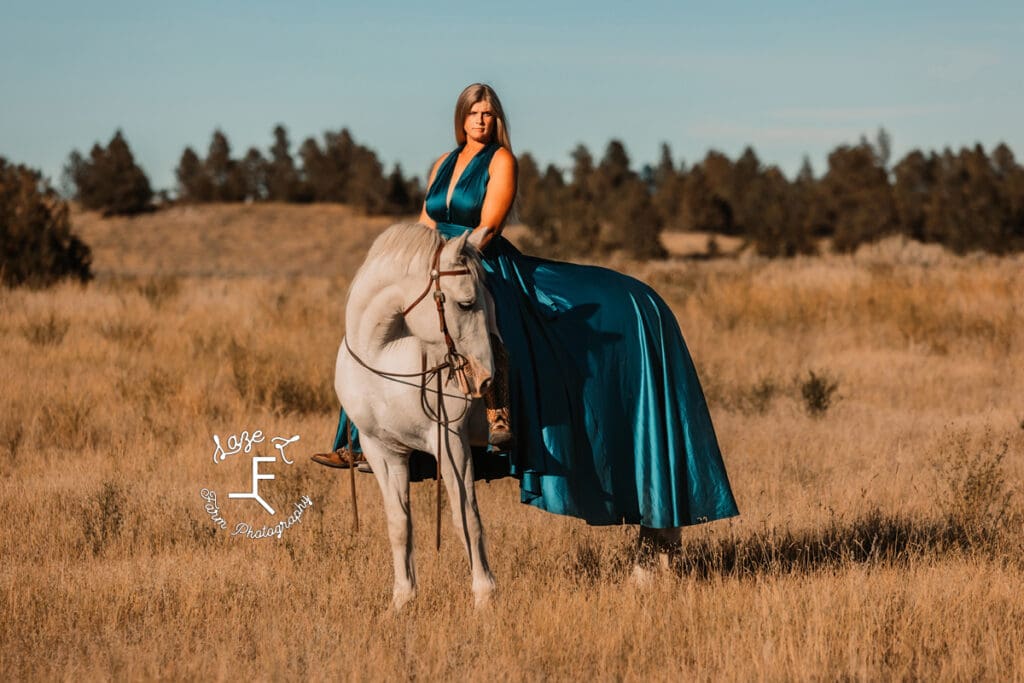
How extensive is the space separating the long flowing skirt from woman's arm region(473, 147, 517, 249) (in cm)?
17

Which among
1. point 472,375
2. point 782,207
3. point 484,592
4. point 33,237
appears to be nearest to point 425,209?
point 472,375

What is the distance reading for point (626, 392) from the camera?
17.7 ft

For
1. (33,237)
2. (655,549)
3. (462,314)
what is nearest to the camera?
(462,314)

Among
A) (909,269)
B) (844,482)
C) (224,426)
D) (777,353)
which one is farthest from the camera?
(909,269)

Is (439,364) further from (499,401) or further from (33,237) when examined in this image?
(33,237)

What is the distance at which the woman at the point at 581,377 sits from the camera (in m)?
5.07

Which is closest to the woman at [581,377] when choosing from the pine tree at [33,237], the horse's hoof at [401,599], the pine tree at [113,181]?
the horse's hoof at [401,599]

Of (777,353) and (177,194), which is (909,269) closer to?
(777,353)

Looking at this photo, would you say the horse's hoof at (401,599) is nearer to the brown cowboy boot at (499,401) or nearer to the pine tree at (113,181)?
the brown cowboy boot at (499,401)

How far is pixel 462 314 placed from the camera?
434 cm

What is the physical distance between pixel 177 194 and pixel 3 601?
69520mm

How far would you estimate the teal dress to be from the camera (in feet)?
16.7

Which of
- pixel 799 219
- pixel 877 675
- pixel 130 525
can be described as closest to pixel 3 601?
pixel 130 525

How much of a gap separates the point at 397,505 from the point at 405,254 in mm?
1226
